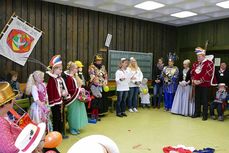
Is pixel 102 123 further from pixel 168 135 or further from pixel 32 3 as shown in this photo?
pixel 32 3

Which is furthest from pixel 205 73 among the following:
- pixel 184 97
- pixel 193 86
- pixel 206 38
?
pixel 206 38

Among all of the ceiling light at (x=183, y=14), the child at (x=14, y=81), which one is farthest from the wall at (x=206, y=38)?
the child at (x=14, y=81)

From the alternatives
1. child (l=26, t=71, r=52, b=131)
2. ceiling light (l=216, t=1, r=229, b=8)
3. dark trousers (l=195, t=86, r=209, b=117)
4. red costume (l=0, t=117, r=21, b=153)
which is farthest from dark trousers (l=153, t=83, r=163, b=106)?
red costume (l=0, t=117, r=21, b=153)

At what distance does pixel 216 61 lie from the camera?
727 cm

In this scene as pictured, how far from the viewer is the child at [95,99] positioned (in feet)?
17.1

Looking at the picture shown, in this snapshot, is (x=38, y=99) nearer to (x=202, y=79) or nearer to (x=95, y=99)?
(x=95, y=99)

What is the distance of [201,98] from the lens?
5.61 m

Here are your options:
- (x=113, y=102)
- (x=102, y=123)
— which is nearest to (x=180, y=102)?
(x=113, y=102)

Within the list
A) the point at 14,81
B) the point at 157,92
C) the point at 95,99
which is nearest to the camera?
the point at 14,81

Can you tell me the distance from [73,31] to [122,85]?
72.2 inches

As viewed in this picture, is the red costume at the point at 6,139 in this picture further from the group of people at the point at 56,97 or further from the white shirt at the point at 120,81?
the white shirt at the point at 120,81

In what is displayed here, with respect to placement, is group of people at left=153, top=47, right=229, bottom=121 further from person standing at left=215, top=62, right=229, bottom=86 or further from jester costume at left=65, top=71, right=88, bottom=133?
jester costume at left=65, top=71, right=88, bottom=133

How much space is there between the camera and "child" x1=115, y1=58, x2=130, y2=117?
18.5 feet

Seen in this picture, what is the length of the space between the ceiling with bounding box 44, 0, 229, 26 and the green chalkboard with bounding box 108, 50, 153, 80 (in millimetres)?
1087
